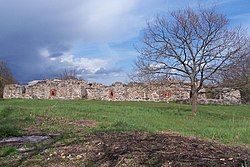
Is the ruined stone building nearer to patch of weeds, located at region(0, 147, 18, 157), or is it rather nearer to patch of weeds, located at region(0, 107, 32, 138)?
patch of weeds, located at region(0, 107, 32, 138)

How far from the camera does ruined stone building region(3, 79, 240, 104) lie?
124 feet

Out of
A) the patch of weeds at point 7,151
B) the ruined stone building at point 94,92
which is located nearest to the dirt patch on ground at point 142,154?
the patch of weeds at point 7,151

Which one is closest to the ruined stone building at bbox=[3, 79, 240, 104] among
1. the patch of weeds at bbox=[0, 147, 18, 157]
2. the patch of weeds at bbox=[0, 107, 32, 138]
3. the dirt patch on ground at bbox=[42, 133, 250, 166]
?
the patch of weeds at bbox=[0, 107, 32, 138]

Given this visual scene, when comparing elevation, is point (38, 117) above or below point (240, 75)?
below

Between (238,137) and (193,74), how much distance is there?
38.4ft

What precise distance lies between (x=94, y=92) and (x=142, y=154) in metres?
32.9

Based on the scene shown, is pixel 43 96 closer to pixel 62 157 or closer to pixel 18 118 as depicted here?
pixel 18 118

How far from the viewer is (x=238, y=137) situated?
12.0 metres

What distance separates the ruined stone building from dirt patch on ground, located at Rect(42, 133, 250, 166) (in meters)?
29.4

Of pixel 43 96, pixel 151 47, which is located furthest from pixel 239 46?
pixel 43 96

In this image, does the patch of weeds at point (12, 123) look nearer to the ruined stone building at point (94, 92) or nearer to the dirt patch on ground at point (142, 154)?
the dirt patch on ground at point (142, 154)

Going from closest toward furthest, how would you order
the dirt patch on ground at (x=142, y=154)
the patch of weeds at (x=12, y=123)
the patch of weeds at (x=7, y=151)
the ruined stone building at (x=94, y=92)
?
the dirt patch on ground at (x=142, y=154), the patch of weeds at (x=7, y=151), the patch of weeds at (x=12, y=123), the ruined stone building at (x=94, y=92)

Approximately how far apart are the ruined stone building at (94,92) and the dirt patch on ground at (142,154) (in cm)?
2937

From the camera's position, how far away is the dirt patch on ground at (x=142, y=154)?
6.15 metres
